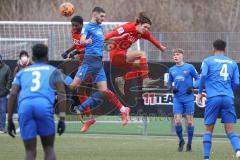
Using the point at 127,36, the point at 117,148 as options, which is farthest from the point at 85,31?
the point at 117,148

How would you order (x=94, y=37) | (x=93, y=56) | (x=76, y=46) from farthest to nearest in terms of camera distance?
(x=76, y=46), (x=93, y=56), (x=94, y=37)

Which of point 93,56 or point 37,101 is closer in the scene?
point 37,101

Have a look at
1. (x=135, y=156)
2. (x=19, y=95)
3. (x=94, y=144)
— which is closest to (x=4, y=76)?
(x=94, y=144)

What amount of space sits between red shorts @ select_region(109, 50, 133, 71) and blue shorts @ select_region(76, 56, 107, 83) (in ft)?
5.28

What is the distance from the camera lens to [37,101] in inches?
497

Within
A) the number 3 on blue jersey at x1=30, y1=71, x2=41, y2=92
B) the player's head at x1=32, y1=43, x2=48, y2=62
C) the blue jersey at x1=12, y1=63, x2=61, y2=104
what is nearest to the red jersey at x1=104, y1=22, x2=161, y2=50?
the player's head at x1=32, y1=43, x2=48, y2=62

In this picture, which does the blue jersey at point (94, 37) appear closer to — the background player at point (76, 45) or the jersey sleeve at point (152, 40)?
the background player at point (76, 45)

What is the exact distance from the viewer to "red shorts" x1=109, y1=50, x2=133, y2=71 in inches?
867

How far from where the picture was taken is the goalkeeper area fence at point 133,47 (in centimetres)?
2617

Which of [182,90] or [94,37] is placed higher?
[94,37]

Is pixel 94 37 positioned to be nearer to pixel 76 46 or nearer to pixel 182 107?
pixel 76 46

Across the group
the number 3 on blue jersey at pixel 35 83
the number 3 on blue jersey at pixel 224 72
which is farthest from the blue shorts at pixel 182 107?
the number 3 on blue jersey at pixel 35 83

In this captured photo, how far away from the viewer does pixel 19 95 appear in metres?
13.0

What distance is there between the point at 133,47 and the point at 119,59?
452 centimetres
